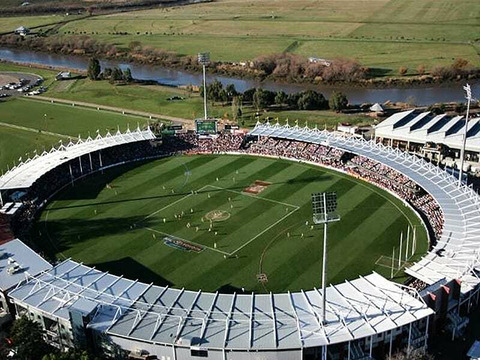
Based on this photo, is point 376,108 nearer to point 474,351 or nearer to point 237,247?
point 237,247

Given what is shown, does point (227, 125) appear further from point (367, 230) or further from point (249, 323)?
point (249, 323)

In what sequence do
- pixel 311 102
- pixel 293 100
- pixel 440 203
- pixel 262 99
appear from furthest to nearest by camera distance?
pixel 293 100
pixel 311 102
pixel 262 99
pixel 440 203

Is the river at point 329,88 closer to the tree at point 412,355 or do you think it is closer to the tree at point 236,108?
the tree at point 236,108

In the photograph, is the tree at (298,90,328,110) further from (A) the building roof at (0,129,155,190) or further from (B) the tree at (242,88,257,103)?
(A) the building roof at (0,129,155,190)

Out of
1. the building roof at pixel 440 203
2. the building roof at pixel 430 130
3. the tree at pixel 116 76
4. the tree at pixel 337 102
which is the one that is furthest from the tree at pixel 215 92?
the building roof at pixel 430 130

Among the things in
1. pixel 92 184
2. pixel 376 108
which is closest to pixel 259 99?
pixel 376 108
